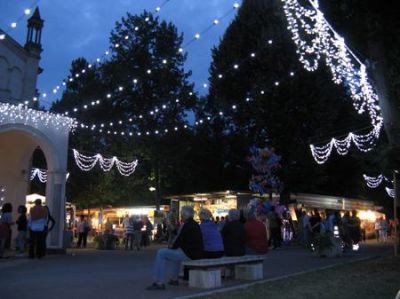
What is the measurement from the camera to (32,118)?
15.9 m

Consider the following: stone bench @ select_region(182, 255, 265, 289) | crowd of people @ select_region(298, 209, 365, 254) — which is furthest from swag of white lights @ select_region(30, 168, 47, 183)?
stone bench @ select_region(182, 255, 265, 289)

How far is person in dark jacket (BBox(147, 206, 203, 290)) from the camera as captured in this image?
802 cm

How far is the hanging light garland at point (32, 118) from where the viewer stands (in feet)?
50.0

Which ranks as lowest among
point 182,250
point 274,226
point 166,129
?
point 182,250

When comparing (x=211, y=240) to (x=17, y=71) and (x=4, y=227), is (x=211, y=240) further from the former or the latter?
(x=17, y=71)

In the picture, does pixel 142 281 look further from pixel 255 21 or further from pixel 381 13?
pixel 255 21

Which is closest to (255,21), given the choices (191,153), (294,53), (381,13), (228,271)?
(294,53)

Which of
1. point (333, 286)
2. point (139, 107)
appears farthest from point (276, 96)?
point (333, 286)

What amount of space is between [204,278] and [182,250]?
1.92 ft

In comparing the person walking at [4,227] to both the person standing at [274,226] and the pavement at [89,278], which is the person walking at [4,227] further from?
the person standing at [274,226]

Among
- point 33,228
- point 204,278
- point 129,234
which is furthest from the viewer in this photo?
point 129,234

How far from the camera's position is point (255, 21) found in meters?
32.5

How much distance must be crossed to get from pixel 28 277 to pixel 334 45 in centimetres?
1033

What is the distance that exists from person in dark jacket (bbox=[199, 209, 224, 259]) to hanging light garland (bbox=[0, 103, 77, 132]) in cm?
909
